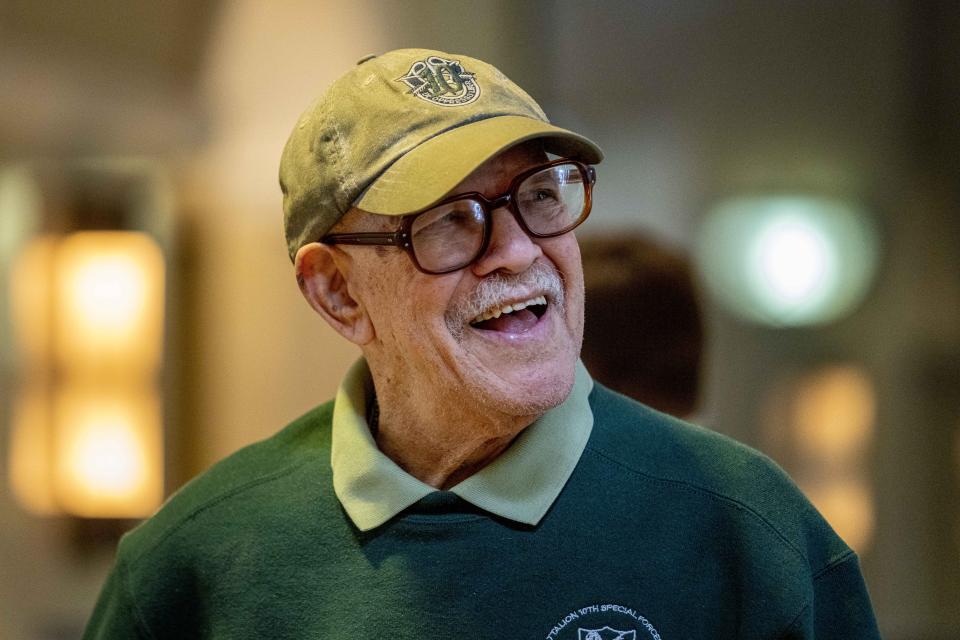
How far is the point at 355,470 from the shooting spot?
127 centimetres

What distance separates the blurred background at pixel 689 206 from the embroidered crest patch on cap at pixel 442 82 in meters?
0.63

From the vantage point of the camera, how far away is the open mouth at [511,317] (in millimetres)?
1167

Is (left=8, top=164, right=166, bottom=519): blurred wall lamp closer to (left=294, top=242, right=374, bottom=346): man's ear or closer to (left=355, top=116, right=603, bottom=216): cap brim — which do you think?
(left=294, top=242, right=374, bottom=346): man's ear

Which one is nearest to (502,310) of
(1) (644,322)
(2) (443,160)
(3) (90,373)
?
(2) (443,160)

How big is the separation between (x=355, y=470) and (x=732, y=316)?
0.85 metres

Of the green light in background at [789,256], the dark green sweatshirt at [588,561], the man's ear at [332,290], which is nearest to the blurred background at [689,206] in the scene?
the green light in background at [789,256]

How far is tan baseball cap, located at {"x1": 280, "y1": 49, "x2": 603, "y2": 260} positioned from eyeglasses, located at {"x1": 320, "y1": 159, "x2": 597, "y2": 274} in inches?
1.4

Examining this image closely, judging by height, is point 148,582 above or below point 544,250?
below

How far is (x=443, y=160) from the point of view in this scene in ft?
3.69

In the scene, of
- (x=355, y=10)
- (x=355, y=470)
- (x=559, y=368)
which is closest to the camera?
(x=559, y=368)

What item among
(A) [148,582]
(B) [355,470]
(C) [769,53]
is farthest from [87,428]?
(C) [769,53]

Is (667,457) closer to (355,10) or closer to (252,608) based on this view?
(252,608)

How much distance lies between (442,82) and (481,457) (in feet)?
1.40

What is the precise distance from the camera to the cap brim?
1102 mm
